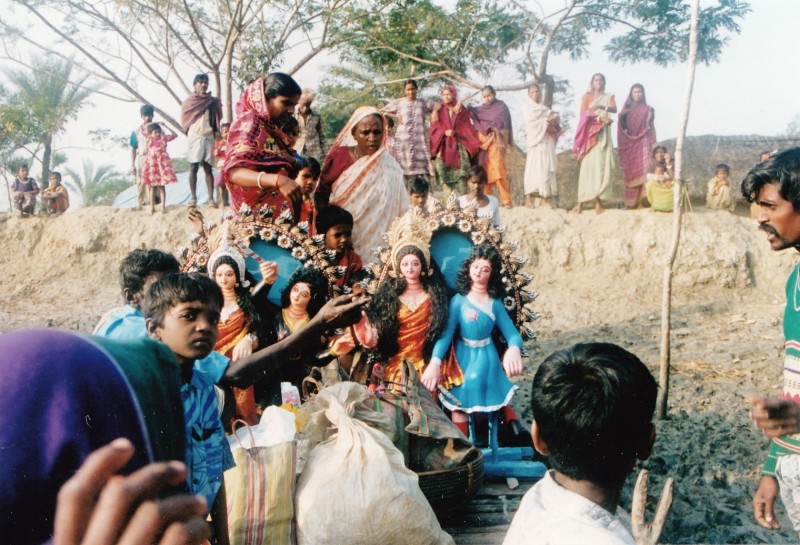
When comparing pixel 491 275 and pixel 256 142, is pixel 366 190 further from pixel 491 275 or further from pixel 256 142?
pixel 491 275

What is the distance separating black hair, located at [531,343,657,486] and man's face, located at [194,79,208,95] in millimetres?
9113

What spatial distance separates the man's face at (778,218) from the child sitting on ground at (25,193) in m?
12.8

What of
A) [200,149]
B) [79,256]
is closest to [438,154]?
[200,149]

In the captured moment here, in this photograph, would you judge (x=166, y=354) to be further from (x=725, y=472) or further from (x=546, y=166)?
(x=546, y=166)

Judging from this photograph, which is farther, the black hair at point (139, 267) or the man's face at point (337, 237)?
the man's face at point (337, 237)

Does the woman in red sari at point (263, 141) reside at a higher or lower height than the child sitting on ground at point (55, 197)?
higher

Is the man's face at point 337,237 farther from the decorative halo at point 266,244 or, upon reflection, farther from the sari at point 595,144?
the sari at point 595,144

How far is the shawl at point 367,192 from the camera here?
4.38 meters

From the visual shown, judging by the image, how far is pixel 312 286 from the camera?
4.03m

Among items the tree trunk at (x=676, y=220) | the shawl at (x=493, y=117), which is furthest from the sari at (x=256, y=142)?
the shawl at (x=493, y=117)

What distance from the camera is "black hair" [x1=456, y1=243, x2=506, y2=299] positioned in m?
4.27

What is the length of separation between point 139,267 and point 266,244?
107cm

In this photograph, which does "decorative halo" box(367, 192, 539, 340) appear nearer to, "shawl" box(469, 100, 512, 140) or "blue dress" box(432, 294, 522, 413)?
"blue dress" box(432, 294, 522, 413)

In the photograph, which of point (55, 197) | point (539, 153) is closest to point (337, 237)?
point (539, 153)
